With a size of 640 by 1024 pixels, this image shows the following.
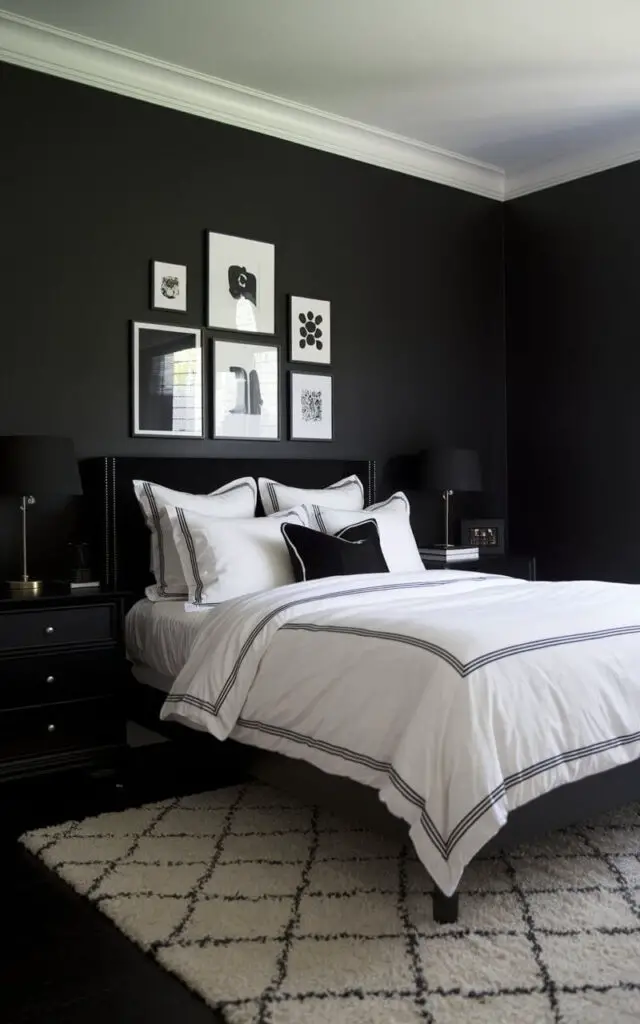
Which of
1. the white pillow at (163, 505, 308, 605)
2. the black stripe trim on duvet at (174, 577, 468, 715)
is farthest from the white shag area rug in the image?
the white pillow at (163, 505, 308, 605)

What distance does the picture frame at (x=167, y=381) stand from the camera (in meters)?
4.33

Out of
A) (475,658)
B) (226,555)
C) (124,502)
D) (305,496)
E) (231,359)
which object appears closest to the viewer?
(475,658)

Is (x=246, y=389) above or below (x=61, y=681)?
above

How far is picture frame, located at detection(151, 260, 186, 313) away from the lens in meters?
4.39

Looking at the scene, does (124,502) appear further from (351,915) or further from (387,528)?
(351,915)

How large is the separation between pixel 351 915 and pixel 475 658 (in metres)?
0.74

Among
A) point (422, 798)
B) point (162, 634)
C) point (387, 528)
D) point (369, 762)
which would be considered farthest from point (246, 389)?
point (422, 798)

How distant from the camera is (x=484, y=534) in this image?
18.2 feet

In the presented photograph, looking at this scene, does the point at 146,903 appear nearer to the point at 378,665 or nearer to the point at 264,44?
the point at 378,665

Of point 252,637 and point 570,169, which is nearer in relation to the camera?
point 252,637

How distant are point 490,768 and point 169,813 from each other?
1407 millimetres

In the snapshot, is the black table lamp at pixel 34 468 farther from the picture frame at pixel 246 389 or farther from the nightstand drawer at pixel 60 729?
the picture frame at pixel 246 389

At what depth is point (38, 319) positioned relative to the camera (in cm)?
403

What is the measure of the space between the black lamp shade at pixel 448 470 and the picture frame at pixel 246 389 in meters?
0.87
